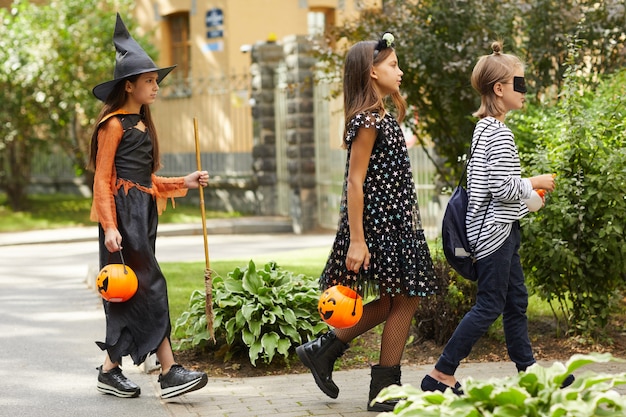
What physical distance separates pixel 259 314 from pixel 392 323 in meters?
1.35

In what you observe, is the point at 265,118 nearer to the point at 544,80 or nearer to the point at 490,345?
the point at 544,80

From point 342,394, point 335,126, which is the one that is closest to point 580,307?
point 342,394

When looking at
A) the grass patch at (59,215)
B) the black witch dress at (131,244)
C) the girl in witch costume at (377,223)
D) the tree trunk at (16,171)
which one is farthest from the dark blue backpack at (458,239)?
the tree trunk at (16,171)

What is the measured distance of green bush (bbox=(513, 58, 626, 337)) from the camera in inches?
257

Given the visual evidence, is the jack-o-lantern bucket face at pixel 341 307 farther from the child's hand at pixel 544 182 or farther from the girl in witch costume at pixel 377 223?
the child's hand at pixel 544 182

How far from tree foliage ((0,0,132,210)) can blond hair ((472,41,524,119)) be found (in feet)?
49.5

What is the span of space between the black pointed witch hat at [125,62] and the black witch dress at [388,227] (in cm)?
130

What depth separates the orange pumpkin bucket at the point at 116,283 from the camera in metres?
5.57

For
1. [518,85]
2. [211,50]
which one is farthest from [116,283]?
[211,50]

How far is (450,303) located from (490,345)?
42 cm

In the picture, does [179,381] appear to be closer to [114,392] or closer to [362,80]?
[114,392]

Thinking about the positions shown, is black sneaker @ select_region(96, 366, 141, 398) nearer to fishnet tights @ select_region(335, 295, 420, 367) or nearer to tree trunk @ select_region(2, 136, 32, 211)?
fishnet tights @ select_region(335, 295, 420, 367)

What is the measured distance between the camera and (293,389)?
19.5 ft

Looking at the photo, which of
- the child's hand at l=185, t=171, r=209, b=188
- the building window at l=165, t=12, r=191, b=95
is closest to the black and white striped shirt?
the child's hand at l=185, t=171, r=209, b=188
